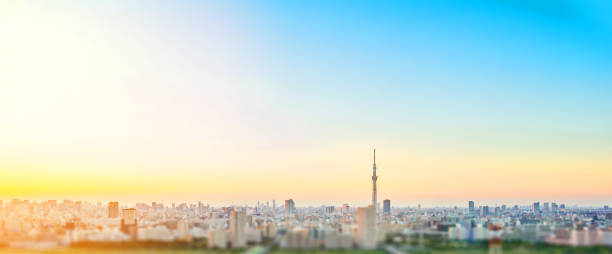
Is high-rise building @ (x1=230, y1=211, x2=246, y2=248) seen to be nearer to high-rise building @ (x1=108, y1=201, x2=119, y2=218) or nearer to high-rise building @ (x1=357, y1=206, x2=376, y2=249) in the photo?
high-rise building @ (x1=357, y1=206, x2=376, y2=249)

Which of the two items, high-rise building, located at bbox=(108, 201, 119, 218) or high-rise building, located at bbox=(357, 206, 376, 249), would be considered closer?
high-rise building, located at bbox=(357, 206, 376, 249)

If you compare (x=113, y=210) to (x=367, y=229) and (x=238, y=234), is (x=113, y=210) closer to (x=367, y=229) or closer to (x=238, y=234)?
(x=238, y=234)

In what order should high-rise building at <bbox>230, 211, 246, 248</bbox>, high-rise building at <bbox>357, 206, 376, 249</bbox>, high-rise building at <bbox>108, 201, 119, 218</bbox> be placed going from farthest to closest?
1. high-rise building at <bbox>108, 201, 119, 218</bbox>
2. high-rise building at <bbox>230, 211, 246, 248</bbox>
3. high-rise building at <bbox>357, 206, 376, 249</bbox>

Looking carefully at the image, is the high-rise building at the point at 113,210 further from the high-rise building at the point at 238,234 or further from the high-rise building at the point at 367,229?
the high-rise building at the point at 367,229

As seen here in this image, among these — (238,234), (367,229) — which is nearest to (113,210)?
(238,234)

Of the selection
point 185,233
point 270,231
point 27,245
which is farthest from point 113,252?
point 270,231

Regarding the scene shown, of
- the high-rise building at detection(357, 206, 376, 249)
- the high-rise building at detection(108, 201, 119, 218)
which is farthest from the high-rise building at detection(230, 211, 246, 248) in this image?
the high-rise building at detection(108, 201, 119, 218)

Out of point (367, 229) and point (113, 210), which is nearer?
point (367, 229)

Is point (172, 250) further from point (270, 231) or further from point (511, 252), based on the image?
point (511, 252)
